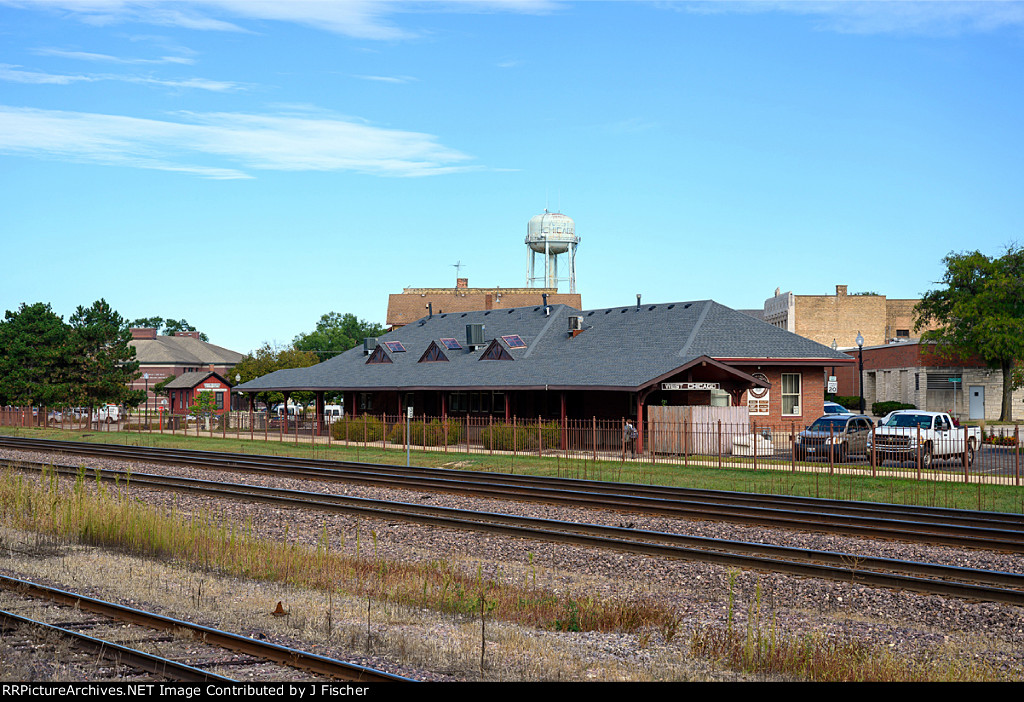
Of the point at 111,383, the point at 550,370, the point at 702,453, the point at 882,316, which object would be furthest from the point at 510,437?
the point at 882,316

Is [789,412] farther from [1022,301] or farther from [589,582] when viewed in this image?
[589,582]

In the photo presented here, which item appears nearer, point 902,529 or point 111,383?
point 902,529

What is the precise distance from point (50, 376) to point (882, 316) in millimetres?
72229

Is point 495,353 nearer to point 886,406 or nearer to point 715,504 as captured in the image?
point 715,504

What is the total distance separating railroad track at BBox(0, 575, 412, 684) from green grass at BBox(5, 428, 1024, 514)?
16890mm

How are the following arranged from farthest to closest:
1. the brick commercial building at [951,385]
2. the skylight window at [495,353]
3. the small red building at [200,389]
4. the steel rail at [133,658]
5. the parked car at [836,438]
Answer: the small red building at [200,389] → the brick commercial building at [951,385] → the skylight window at [495,353] → the parked car at [836,438] → the steel rail at [133,658]

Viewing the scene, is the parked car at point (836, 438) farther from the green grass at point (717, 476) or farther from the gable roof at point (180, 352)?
the gable roof at point (180, 352)

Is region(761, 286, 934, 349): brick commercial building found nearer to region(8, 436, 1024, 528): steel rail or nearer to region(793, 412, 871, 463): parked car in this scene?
region(793, 412, 871, 463): parked car

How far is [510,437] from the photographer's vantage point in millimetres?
39406

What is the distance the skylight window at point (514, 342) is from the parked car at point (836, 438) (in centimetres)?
1829

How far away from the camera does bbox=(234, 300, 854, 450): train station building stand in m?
39.9

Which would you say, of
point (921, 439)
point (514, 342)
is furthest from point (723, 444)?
point (514, 342)

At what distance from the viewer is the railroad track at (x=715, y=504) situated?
56.3 ft

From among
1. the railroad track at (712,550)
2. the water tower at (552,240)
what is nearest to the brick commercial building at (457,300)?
the water tower at (552,240)
